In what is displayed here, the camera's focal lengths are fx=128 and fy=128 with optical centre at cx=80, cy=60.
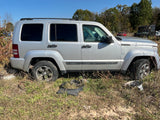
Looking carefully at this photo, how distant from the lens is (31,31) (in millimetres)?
3723

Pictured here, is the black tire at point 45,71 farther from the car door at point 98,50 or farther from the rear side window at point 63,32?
the car door at point 98,50

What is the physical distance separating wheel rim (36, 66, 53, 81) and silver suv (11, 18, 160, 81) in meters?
0.03

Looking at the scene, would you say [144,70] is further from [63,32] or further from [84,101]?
[63,32]

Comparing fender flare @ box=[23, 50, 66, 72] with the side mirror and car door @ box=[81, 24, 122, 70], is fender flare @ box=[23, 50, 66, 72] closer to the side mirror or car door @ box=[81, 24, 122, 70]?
car door @ box=[81, 24, 122, 70]

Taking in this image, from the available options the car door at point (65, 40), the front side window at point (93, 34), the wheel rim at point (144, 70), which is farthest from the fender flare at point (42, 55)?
the wheel rim at point (144, 70)

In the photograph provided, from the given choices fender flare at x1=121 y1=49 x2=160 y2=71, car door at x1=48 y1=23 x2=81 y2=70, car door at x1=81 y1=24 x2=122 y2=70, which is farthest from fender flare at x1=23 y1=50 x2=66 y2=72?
fender flare at x1=121 y1=49 x2=160 y2=71

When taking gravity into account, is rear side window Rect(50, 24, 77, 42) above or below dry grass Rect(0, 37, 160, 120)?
above

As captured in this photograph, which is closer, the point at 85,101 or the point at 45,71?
the point at 85,101

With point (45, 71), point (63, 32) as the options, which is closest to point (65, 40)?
point (63, 32)

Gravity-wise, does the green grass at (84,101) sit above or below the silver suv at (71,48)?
below

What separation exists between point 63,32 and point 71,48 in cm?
52

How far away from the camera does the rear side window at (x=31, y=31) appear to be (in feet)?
12.2

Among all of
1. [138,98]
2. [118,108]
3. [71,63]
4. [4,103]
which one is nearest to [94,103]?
[118,108]

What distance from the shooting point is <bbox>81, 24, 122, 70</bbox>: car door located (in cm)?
371
